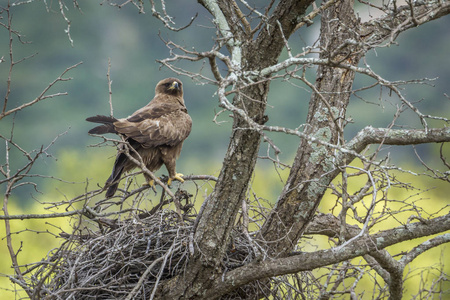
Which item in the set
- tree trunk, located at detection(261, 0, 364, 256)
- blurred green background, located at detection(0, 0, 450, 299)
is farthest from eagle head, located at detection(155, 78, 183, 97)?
blurred green background, located at detection(0, 0, 450, 299)

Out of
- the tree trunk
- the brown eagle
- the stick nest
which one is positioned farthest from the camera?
the brown eagle

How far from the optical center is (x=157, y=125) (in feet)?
20.9

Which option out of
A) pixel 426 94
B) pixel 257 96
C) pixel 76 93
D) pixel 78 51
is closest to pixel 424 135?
pixel 257 96

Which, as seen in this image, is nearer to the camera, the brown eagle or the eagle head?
the brown eagle

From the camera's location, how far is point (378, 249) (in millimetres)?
3963

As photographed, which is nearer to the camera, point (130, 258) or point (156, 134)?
point (130, 258)

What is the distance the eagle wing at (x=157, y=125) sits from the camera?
6.06 metres

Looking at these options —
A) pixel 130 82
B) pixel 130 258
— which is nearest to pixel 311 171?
pixel 130 258

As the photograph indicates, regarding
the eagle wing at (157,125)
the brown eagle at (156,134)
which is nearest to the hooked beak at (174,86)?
the brown eagle at (156,134)

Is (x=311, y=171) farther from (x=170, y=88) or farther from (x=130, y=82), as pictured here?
(x=130, y=82)

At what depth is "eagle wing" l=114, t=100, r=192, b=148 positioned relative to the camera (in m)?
6.06

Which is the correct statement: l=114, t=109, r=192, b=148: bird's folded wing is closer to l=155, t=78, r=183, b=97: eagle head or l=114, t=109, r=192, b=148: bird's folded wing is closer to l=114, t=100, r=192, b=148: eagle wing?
l=114, t=100, r=192, b=148: eagle wing

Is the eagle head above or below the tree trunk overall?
above

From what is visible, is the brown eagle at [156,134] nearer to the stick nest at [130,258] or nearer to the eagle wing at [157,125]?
the eagle wing at [157,125]
